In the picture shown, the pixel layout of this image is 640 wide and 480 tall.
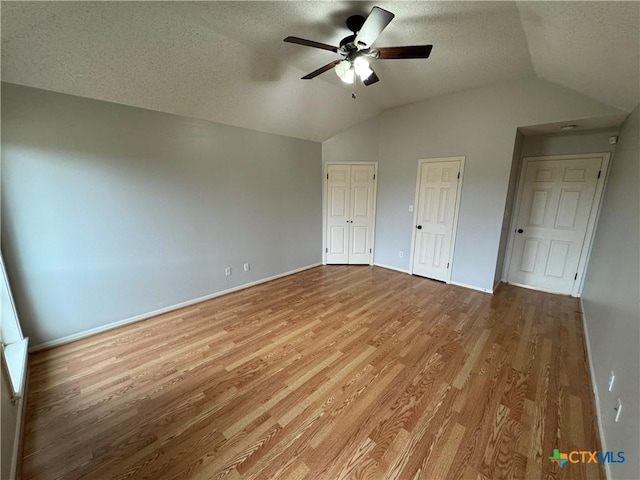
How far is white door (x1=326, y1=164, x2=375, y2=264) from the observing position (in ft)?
15.7

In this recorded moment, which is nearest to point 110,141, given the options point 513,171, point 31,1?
point 31,1

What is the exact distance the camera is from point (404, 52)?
1.88 meters

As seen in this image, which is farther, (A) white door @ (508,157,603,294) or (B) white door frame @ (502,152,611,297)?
(A) white door @ (508,157,603,294)

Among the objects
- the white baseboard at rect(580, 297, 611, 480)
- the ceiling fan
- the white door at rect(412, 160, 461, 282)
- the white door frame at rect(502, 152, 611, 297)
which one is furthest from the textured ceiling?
the white baseboard at rect(580, 297, 611, 480)

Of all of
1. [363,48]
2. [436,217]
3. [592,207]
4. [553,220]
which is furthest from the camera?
[436,217]

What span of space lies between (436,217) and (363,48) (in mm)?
2908

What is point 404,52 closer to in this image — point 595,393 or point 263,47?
point 263,47

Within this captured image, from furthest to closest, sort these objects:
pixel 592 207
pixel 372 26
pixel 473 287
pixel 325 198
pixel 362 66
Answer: pixel 325 198, pixel 473 287, pixel 592 207, pixel 362 66, pixel 372 26

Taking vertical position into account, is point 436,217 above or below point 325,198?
below

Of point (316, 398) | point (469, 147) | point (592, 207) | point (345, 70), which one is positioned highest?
point (345, 70)

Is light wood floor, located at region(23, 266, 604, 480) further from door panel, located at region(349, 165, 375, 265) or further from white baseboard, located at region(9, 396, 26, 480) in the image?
door panel, located at region(349, 165, 375, 265)

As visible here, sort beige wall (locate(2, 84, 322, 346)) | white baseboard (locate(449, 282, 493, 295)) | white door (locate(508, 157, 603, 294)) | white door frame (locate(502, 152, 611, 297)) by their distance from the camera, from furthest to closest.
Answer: white baseboard (locate(449, 282, 493, 295)), white door (locate(508, 157, 603, 294)), white door frame (locate(502, 152, 611, 297)), beige wall (locate(2, 84, 322, 346))

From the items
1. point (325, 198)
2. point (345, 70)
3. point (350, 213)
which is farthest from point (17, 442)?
point (350, 213)

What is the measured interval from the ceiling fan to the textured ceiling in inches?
8.2
